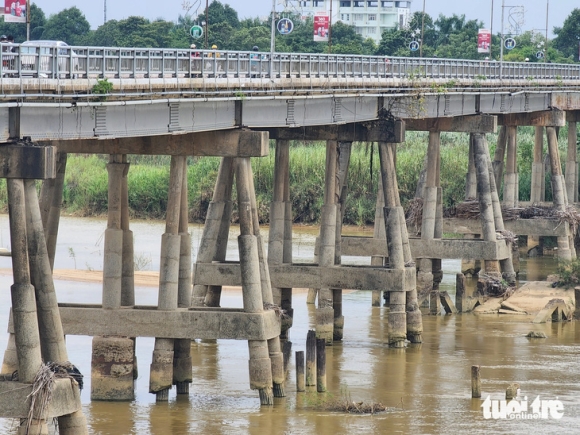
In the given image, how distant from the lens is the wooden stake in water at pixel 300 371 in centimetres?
2938

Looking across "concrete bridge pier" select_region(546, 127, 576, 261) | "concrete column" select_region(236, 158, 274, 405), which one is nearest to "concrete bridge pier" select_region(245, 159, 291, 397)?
"concrete column" select_region(236, 158, 274, 405)

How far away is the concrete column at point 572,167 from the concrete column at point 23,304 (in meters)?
38.6

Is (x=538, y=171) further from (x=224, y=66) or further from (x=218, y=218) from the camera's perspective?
(x=224, y=66)

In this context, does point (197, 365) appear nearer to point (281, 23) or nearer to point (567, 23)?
point (281, 23)

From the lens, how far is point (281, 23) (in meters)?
42.9

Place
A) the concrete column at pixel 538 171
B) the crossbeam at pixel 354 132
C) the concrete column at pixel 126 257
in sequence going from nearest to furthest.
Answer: the concrete column at pixel 126 257 → the crossbeam at pixel 354 132 → the concrete column at pixel 538 171

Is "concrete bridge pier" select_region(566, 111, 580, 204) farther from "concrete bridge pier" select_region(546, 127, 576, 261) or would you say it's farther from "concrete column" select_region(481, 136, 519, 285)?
"concrete column" select_region(481, 136, 519, 285)

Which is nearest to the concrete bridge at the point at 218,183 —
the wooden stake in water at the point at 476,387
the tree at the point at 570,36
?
the wooden stake in water at the point at 476,387

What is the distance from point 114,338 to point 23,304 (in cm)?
744

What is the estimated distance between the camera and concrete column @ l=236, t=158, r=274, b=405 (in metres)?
28.4

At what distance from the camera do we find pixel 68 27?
86438 mm

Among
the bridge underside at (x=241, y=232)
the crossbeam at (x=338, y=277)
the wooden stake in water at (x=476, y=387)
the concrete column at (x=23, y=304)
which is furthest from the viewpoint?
the crossbeam at (x=338, y=277)

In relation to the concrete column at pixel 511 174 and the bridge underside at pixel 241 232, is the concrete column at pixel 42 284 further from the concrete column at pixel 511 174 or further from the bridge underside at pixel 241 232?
the concrete column at pixel 511 174

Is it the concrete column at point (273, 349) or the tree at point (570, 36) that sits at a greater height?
the tree at point (570, 36)
